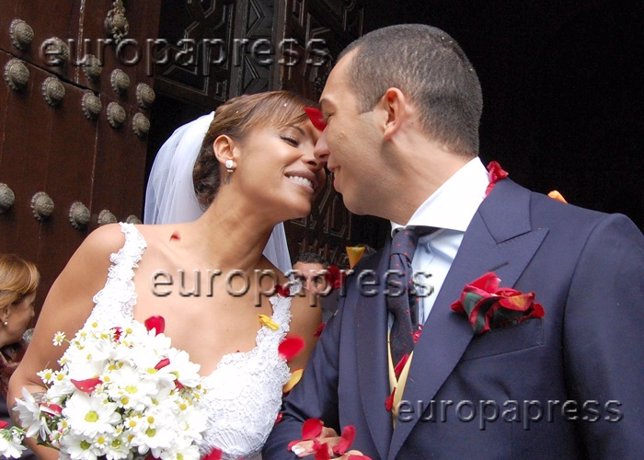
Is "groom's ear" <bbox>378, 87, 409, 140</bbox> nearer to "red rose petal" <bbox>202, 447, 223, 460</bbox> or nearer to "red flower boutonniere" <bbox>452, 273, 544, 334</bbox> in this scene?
"red flower boutonniere" <bbox>452, 273, 544, 334</bbox>

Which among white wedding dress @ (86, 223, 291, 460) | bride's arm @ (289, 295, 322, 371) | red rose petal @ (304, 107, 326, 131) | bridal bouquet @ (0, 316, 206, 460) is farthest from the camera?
bride's arm @ (289, 295, 322, 371)

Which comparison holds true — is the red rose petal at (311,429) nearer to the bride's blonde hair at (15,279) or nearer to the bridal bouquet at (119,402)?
the bridal bouquet at (119,402)

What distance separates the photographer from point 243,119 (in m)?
2.35

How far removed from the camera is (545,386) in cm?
153

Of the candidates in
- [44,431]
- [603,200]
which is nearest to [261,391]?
[44,431]

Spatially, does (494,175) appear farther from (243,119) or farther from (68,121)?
(68,121)

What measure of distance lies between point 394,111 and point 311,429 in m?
0.64

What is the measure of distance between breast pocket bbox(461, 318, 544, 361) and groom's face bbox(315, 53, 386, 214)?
16.5 inches

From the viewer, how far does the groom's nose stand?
2.13 meters

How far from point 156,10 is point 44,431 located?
5.78 feet

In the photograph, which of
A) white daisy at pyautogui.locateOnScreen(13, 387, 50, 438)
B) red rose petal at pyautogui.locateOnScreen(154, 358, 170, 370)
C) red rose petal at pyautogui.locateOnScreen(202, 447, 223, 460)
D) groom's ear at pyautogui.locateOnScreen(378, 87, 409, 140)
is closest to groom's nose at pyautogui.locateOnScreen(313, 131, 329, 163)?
groom's ear at pyautogui.locateOnScreen(378, 87, 409, 140)

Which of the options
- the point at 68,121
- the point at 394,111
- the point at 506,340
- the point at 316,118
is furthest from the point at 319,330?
the point at 68,121

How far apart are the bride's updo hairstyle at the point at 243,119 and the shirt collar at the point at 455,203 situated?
2.02ft

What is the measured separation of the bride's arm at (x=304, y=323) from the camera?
7.71 feet
